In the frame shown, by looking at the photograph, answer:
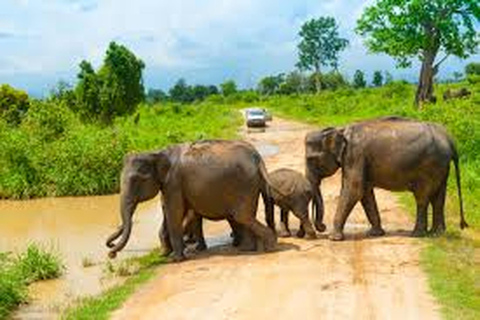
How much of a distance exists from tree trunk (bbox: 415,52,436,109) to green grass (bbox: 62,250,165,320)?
104 feet

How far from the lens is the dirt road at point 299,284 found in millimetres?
9039

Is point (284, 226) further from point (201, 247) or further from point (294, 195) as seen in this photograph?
point (201, 247)

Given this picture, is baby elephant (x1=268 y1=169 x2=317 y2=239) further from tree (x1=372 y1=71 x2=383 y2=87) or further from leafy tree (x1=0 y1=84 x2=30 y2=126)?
tree (x1=372 y1=71 x2=383 y2=87)

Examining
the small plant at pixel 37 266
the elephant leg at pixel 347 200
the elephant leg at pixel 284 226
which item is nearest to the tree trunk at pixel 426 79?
the elephant leg at pixel 284 226

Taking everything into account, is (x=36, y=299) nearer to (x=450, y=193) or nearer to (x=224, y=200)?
(x=224, y=200)

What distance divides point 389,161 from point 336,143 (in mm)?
925

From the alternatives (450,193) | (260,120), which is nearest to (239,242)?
(450,193)

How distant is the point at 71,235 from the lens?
55.3 feet

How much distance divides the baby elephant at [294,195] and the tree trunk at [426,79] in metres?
29.6

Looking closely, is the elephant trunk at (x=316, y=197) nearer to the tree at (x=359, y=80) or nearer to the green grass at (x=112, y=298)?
the green grass at (x=112, y=298)

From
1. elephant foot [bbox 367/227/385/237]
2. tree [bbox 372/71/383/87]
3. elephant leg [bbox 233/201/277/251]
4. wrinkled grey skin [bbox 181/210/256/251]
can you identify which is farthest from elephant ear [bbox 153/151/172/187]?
tree [bbox 372/71/383/87]

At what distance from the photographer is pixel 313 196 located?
1353 centimetres

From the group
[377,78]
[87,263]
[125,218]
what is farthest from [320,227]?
[377,78]

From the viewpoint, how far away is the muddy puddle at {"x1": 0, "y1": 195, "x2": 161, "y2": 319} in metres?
11.4
